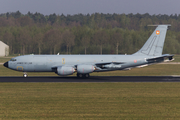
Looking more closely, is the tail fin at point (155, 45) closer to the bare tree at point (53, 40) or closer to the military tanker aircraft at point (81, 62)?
the military tanker aircraft at point (81, 62)

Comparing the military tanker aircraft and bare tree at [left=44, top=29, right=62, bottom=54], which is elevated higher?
bare tree at [left=44, top=29, right=62, bottom=54]

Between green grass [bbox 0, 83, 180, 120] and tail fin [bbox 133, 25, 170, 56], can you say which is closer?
green grass [bbox 0, 83, 180, 120]

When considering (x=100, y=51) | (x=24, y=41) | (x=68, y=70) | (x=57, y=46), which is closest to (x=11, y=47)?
(x=24, y=41)

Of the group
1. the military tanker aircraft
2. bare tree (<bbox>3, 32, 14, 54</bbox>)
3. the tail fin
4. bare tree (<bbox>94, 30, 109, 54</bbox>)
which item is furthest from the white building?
the tail fin

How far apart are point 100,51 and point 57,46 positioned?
28.5 m

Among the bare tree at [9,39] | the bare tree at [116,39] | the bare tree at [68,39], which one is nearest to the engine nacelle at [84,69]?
the bare tree at [116,39]

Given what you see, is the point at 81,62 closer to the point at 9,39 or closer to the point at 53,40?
the point at 53,40

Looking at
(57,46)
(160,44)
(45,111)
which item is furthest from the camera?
(57,46)

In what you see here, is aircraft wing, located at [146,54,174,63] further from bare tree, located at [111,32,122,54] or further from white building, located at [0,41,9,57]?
white building, located at [0,41,9,57]

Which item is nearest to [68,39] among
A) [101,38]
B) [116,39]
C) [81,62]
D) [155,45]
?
[101,38]

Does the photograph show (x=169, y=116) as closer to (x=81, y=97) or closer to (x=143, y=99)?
(x=143, y=99)

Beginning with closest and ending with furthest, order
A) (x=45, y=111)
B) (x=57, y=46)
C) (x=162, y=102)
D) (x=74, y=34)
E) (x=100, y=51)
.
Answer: (x=45, y=111)
(x=162, y=102)
(x=100, y=51)
(x=57, y=46)
(x=74, y=34)

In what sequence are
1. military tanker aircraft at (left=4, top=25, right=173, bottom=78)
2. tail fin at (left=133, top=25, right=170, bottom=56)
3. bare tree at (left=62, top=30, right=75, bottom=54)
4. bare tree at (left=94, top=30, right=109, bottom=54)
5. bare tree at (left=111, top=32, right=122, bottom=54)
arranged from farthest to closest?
bare tree at (left=62, top=30, right=75, bottom=54)
bare tree at (left=94, top=30, right=109, bottom=54)
bare tree at (left=111, top=32, right=122, bottom=54)
tail fin at (left=133, top=25, right=170, bottom=56)
military tanker aircraft at (left=4, top=25, right=173, bottom=78)

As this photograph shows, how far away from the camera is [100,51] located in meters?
127
